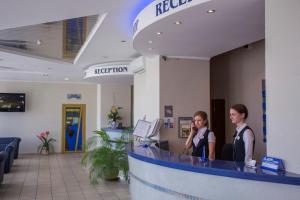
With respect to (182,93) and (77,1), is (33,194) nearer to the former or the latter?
(182,93)

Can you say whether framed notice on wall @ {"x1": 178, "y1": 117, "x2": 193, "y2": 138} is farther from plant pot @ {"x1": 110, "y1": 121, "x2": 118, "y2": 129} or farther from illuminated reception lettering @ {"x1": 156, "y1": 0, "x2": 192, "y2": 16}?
plant pot @ {"x1": 110, "y1": 121, "x2": 118, "y2": 129}

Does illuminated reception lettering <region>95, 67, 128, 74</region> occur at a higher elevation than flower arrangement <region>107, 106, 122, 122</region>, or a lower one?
higher

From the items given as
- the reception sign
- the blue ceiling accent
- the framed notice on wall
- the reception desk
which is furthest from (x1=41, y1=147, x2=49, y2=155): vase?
the reception desk

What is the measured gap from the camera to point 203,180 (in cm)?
308

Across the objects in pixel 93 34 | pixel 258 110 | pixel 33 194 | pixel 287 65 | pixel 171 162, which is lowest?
pixel 33 194

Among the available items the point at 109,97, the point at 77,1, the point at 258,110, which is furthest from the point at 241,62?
the point at 109,97

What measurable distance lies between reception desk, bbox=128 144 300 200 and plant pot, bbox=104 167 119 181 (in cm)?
286

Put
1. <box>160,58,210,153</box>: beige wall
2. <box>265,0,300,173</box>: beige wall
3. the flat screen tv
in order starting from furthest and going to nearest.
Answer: the flat screen tv < <box>160,58,210,153</box>: beige wall < <box>265,0,300,173</box>: beige wall

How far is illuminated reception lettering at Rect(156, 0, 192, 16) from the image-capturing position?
143 inches

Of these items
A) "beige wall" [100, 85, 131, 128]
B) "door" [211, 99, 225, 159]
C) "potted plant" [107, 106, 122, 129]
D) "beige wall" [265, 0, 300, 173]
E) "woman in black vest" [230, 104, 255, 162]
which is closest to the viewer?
"beige wall" [265, 0, 300, 173]

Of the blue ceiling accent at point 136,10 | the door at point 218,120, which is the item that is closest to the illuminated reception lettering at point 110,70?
the door at point 218,120

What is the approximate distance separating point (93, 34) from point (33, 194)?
3.32 metres

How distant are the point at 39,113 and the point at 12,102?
1141 mm

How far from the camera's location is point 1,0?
391 cm
